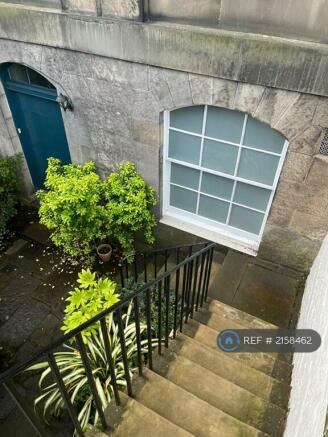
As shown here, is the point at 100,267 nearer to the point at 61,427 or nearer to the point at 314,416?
the point at 61,427

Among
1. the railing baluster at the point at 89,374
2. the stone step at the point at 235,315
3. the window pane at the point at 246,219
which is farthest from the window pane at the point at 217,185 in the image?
the railing baluster at the point at 89,374

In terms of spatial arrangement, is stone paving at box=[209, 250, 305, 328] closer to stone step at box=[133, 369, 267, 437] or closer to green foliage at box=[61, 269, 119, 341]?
green foliage at box=[61, 269, 119, 341]

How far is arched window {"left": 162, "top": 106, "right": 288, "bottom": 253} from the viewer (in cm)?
415

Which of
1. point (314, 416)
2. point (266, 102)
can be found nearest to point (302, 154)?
point (266, 102)

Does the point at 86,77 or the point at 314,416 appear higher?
the point at 86,77

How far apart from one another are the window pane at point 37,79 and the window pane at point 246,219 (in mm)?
3881

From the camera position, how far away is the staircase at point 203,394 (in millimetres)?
2643

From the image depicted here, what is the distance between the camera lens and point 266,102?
363cm

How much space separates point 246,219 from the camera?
197 inches

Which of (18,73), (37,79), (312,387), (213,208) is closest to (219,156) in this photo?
(213,208)

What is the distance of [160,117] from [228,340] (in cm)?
311

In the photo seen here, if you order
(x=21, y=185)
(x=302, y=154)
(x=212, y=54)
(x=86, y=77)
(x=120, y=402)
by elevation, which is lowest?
(x=21, y=185)

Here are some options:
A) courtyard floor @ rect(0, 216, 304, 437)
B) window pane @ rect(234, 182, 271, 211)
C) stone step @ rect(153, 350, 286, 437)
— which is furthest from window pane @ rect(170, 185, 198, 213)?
stone step @ rect(153, 350, 286, 437)

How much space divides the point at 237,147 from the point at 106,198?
7.28 ft
